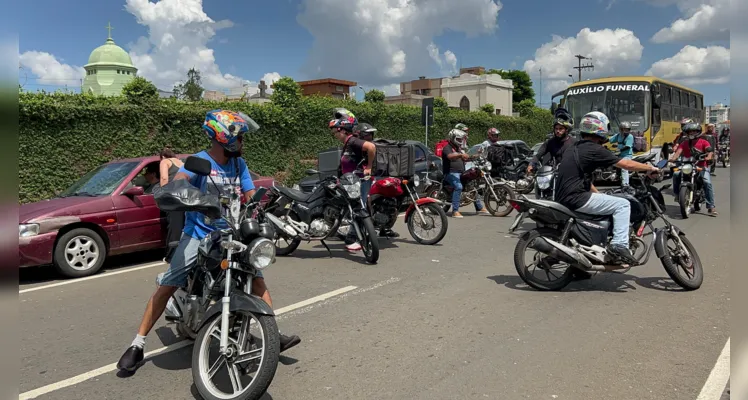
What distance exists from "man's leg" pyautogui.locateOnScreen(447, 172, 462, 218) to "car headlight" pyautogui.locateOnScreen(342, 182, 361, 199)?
438 cm

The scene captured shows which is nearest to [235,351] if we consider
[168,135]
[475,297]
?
[475,297]

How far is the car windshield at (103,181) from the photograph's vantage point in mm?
7676

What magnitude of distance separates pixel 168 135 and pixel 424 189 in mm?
7175

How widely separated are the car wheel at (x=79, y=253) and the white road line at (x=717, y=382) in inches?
274

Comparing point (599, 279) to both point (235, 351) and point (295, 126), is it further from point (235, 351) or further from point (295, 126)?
point (295, 126)

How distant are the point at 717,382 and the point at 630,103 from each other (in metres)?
16.6

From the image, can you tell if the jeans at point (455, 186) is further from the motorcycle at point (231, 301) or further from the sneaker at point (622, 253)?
the motorcycle at point (231, 301)

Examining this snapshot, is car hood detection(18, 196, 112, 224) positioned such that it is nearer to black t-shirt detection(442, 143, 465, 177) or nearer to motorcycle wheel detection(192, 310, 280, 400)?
motorcycle wheel detection(192, 310, 280, 400)

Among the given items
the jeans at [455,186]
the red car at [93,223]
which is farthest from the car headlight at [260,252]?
the jeans at [455,186]

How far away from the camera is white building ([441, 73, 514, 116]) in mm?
69500

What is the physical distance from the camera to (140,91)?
13781 mm

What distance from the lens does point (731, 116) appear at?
1211 mm

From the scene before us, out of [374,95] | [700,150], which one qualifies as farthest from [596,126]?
[374,95]

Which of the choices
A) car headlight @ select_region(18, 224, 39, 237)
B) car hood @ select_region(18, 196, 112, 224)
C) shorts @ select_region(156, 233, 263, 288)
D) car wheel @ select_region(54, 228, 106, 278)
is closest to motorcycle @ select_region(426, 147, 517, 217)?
car hood @ select_region(18, 196, 112, 224)
